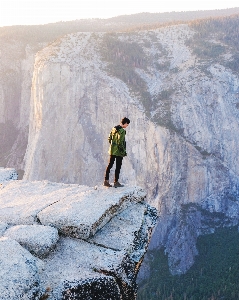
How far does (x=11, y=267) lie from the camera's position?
16.7 ft

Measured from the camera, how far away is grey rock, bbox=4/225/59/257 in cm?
598

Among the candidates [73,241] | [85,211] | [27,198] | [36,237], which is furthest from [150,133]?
[36,237]

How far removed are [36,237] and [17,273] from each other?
114 centimetres

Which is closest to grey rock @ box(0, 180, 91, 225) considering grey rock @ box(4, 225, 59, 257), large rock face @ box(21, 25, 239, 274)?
grey rock @ box(4, 225, 59, 257)

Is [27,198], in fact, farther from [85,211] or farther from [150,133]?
[150,133]

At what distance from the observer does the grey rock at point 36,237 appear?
5.98 metres

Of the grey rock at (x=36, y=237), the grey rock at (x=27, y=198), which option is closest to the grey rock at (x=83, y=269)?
the grey rock at (x=36, y=237)

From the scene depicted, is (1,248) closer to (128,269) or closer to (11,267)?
(11,267)

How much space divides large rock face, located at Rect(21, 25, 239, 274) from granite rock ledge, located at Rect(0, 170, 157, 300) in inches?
1142

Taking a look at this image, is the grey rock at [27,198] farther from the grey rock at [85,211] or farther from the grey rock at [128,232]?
the grey rock at [128,232]

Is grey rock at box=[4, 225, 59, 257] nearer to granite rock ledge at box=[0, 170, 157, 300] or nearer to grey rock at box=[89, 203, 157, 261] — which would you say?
granite rock ledge at box=[0, 170, 157, 300]

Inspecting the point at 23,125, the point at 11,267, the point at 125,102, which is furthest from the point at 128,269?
the point at 23,125

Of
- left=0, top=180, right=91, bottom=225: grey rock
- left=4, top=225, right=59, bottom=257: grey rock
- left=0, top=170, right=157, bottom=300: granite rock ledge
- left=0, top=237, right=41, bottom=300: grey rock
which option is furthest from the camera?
left=0, top=180, right=91, bottom=225: grey rock

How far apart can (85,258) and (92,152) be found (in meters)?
33.5
